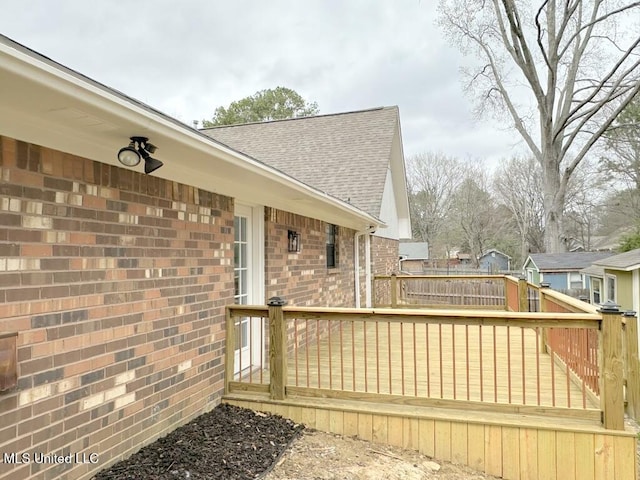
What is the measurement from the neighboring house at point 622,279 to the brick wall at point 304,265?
692 centimetres

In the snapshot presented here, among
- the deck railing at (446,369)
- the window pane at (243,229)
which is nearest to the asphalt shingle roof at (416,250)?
the deck railing at (446,369)

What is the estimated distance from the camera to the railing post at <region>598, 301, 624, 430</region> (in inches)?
131

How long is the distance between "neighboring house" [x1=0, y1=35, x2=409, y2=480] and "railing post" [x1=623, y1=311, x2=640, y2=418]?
351cm

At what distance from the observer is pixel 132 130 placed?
2.52 m

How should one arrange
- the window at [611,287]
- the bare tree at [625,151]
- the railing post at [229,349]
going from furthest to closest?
the bare tree at [625,151], the window at [611,287], the railing post at [229,349]

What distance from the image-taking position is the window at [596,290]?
15.0 metres

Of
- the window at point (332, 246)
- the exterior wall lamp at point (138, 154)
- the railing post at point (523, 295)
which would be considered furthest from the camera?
the window at point (332, 246)

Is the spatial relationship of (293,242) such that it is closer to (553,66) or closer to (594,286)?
(594,286)

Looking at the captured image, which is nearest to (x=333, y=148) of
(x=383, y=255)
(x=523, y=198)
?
(x=383, y=255)

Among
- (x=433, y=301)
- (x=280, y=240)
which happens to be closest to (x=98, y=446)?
(x=280, y=240)

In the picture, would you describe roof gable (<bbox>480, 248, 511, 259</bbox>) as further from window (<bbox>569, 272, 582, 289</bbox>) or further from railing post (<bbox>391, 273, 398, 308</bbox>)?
railing post (<bbox>391, 273, 398, 308</bbox>)

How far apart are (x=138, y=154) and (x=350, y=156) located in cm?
985

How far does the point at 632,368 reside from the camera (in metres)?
4.03

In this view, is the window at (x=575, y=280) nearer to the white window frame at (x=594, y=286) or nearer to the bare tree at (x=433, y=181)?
the white window frame at (x=594, y=286)
